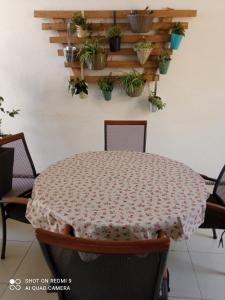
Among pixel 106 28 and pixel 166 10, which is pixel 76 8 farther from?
pixel 166 10

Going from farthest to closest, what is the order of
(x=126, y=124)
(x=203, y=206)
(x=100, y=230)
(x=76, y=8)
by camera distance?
1. (x=76, y=8)
2. (x=126, y=124)
3. (x=203, y=206)
4. (x=100, y=230)

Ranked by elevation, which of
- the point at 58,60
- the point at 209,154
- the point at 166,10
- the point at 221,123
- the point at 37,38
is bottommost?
the point at 209,154

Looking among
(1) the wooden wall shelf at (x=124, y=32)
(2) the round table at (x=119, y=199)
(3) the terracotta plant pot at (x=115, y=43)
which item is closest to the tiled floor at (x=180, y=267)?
(2) the round table at (x=119, y=199)

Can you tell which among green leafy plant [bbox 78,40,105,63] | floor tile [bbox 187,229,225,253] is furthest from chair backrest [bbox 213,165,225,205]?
green leafy plant [bbox 78,40,105,63]

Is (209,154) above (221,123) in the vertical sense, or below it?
below

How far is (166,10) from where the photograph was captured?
2416 millimetres

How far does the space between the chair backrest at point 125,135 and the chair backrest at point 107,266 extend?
1.44m

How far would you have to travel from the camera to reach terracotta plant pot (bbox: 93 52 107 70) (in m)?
2.44

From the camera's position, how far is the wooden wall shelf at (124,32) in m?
2.45

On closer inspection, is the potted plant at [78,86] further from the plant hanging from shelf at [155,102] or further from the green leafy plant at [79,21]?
the plant hanging from shelf at [155,102]

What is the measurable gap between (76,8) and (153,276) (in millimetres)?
2448

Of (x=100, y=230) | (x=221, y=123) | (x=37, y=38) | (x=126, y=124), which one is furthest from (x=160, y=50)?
(x=100, y=230)

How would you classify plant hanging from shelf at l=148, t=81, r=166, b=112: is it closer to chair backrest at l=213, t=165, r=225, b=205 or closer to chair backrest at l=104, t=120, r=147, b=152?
chair backrest at l=104, t=120, r=147, b=152

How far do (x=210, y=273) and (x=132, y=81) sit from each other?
173cm
